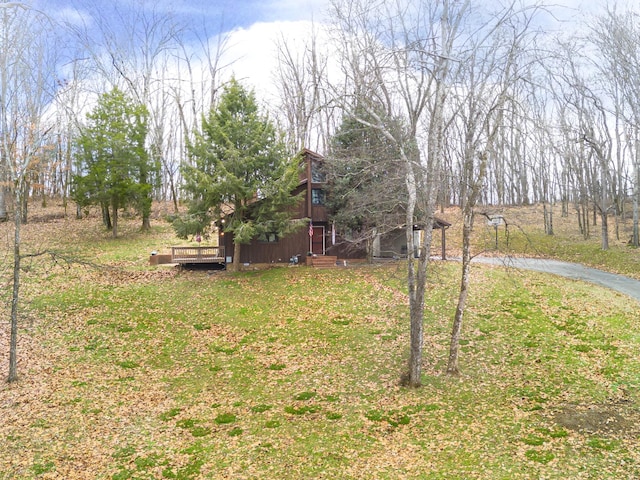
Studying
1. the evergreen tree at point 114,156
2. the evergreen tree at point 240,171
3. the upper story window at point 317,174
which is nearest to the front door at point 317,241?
the upper story window at point 317,174

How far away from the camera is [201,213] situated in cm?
2202

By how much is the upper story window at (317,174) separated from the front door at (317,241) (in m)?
→ 2.75

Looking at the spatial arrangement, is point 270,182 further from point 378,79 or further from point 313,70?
point 313,70

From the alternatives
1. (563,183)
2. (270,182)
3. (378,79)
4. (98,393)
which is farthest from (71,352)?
(563,183)

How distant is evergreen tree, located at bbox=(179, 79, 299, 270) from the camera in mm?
21297

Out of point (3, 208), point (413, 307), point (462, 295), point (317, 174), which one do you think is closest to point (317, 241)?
point (317, 174)

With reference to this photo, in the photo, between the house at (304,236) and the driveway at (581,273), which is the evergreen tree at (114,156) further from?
the driveway at (581,273)

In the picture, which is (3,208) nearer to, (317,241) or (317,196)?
(317,241)

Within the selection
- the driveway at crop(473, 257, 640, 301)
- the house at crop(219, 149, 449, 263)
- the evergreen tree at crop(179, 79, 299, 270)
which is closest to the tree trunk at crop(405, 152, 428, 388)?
the driveway at crop(473, 257, 640, 301)

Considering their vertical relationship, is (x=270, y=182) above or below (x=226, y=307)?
above

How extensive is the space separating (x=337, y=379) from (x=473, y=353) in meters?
4.57

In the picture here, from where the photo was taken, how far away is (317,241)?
2617 centimetres

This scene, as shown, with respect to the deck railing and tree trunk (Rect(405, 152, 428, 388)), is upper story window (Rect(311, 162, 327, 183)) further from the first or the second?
tree trunk (Rect(405, 152, 428, 388))

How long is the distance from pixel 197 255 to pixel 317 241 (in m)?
6.96
